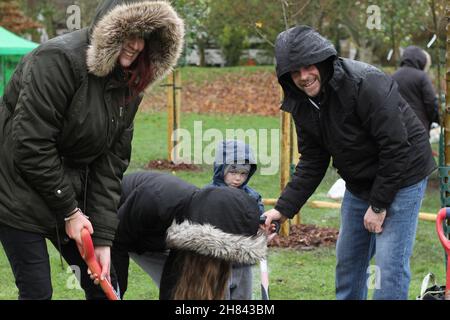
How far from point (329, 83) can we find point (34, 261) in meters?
1.60

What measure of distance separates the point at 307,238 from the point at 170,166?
15.4 feet

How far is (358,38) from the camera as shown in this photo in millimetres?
24281

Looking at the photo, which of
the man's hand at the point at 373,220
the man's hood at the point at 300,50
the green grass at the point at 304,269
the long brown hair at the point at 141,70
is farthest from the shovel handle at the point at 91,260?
the green grass at the point at 304,269

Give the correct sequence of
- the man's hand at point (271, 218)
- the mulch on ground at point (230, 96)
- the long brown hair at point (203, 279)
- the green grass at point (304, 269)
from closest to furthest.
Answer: the long brown hair at point (203, 279)
the man's hand at point (271, 218)
the green grass at point (304, 269)
the mulch on ground at point (230, 96)

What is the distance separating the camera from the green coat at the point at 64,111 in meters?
3.57

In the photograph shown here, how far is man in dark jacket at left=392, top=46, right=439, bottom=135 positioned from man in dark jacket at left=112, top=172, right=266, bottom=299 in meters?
5.47

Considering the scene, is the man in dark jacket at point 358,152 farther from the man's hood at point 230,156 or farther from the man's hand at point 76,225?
the man's hand at point 76,225

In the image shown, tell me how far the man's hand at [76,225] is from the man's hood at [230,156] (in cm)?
188

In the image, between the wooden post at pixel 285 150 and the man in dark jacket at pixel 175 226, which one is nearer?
the man in dark jacket at pixel 175 226

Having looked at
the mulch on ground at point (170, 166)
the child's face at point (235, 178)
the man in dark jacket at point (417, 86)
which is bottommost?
the mulch on ground at point (170, 166)

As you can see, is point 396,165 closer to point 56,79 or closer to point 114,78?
point 114,78

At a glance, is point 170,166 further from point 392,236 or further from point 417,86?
point 392,236

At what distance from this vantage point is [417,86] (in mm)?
9375

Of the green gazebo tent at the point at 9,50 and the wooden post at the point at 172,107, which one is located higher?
the green gazebo tent at the point at 9,50
